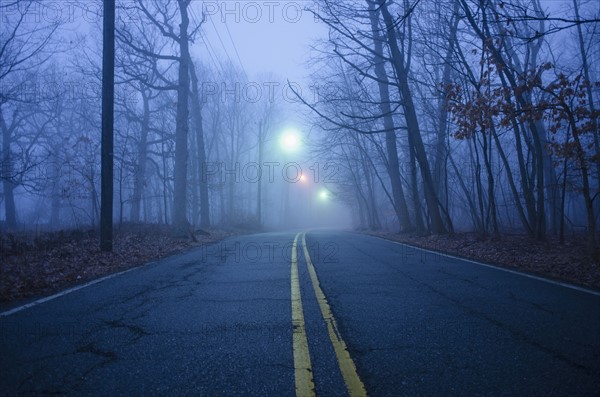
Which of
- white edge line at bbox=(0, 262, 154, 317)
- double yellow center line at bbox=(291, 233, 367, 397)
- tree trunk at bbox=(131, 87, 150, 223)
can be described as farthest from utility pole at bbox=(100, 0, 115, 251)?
tree trunk at bbox=(131, 87, 150, 223)

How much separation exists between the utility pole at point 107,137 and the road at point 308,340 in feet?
12.9

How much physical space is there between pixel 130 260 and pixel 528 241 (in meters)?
11.7

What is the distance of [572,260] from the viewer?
7277 millimetres

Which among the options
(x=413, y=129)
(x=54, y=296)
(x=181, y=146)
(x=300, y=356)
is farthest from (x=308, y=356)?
(x=181, y=146)

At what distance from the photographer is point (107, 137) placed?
9.55 m

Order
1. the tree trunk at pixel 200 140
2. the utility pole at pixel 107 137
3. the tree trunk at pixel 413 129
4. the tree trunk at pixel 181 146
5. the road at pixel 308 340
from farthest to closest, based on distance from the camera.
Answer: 1. the tree trunk at pixel 200 140
2. the tree trunk at pixel 181 146
3. the tree trunk at pixel 413 129
4. the utility pole at pixel 107 137
5. the road at pixel 308 340

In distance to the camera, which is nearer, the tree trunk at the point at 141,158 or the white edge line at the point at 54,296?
the white edge line at the point at 54,296

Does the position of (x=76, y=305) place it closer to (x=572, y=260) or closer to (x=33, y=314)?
(x=33, y=314)

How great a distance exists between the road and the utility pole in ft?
12.9

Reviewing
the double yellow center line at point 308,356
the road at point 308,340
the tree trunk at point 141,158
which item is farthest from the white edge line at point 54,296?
the tree trunk at point 141,158

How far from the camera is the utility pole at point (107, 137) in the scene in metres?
9.23

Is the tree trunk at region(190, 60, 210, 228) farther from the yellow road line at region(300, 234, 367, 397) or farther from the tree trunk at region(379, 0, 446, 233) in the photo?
→ the yellow road line at region(300, 234, 367, 397)

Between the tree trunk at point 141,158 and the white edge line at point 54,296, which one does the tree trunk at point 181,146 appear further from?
the tree trunk at point 141,158

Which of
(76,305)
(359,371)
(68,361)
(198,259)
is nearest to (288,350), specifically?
(359,371)
